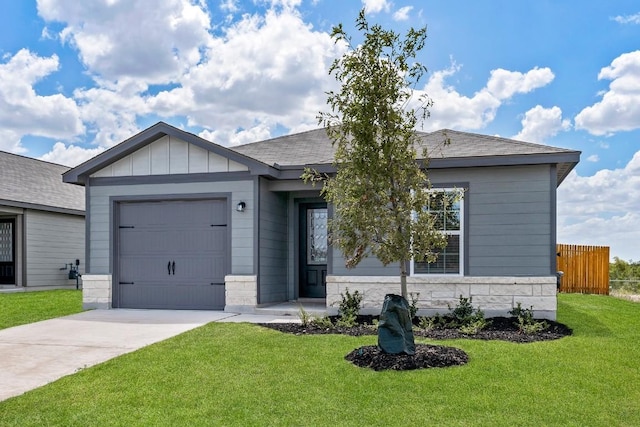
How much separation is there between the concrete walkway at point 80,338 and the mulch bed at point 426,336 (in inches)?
47.4

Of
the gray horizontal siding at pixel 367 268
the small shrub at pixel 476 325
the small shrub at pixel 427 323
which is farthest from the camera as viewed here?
the gray horizontal siding at pixel 367 268

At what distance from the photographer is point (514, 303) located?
951cm

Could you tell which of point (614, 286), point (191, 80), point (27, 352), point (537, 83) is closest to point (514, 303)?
point (537, 83)

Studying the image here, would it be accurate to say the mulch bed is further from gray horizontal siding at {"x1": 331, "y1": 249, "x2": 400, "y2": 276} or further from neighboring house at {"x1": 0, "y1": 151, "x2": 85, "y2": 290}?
neighboring house at {"x1": 0, "y1": 151, "x2": 85, "y2": 290}

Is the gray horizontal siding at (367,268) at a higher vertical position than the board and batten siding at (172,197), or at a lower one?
lower

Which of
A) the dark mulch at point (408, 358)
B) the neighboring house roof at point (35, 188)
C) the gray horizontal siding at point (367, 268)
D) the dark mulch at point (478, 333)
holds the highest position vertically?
the neighboring house roof at point (35, 188)

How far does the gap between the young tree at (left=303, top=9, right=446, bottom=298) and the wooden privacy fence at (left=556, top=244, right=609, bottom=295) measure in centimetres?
1185

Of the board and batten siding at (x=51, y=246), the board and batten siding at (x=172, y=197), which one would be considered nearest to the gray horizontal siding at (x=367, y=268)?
the board and batten siding at (x=172, y=197)

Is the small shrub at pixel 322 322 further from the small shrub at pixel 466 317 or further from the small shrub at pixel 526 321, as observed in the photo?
the small shrub at pixel 526 321

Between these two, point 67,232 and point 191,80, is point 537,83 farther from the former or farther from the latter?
point 67,232

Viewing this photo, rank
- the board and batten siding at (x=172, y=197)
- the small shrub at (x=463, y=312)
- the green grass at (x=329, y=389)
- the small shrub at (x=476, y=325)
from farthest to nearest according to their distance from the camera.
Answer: the board and batten siding at (x=172, y=197)
the small shrub at (x=463, y=312)
the small shrub at (x=476, y=325)
the green grass at (x=329, y=389)

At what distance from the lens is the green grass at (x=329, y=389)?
4.61 metres

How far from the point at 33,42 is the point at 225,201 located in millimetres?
6349

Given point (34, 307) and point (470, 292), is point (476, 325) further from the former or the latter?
point (34, 307)
